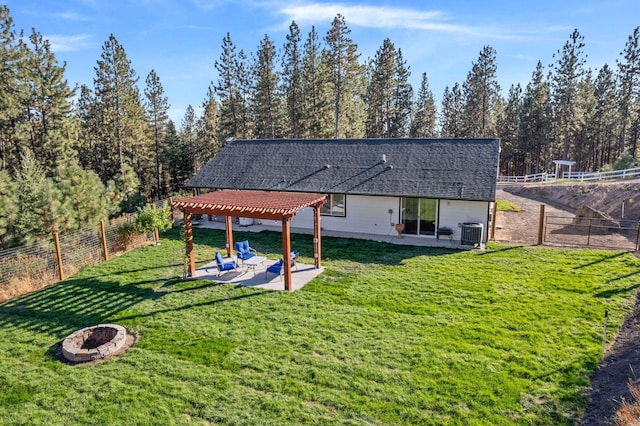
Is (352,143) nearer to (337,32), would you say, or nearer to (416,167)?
(416,167)

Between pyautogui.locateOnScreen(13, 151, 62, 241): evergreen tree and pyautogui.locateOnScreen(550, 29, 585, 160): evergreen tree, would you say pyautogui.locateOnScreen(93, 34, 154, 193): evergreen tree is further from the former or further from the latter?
pyautogui.locateOnScreen(550, 29, 585, 160): evergreen tree

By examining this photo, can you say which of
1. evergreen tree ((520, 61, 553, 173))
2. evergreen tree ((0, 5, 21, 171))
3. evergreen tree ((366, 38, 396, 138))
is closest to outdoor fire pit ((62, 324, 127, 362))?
evergreen tree ((0, 5, 21, 171))

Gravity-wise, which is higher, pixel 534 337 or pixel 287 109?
pixel 287 109

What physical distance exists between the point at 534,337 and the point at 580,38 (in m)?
44.5

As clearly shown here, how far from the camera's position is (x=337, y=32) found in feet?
122

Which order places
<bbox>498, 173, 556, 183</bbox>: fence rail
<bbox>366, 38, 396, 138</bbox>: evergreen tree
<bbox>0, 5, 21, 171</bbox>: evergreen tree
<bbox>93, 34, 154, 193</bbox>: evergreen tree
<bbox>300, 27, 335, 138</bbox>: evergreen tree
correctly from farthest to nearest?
<bbox>366, 38, 396, 138</bbox>: evergreen tree
<bbox>498, 173, 556, 183</bbox>: fence rail
<bbox>300, 27, 335, 138</bbox>: evergreen tree
<bbox>93, 34, 154, 193</bbox>: evergreen tree
<bbox>0, 5, 21, 171</bbox>: evergreen tree

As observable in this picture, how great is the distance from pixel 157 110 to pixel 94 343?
3452 centimetres

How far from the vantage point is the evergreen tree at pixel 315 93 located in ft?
124

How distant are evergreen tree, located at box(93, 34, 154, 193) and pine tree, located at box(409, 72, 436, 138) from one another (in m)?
36.5

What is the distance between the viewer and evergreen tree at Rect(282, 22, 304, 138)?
1485 inches

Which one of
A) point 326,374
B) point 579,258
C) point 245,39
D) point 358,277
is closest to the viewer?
point 326,374

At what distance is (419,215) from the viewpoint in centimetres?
1705

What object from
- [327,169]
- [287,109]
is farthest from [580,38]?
[327,169]

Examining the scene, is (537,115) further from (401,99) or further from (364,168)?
(364,168)
